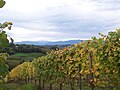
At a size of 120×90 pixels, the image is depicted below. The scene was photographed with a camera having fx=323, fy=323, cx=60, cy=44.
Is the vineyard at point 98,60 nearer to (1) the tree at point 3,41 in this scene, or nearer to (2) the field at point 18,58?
(1) the tree at point 3,41

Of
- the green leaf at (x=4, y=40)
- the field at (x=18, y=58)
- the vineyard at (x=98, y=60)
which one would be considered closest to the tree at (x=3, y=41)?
the green leaf at (x=4, y=40)

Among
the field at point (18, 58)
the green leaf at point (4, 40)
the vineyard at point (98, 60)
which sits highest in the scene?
the green leaf at point (4, 40)

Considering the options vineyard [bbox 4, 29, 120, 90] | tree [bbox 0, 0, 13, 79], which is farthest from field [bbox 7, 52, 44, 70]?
tree [bbox 0, 0, 13, 79]

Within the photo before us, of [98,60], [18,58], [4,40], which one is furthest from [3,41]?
[18,58]

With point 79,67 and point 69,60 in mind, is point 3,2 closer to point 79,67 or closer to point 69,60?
point 79,67

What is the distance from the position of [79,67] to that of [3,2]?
8.48m

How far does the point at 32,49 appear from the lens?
263 ft

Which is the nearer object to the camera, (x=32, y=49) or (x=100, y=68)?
Answer: (x=100, y=68)

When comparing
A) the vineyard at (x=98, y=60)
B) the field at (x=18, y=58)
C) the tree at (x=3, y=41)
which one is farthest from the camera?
the field at (x=18, y=58)

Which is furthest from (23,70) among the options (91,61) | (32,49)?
(32,49)

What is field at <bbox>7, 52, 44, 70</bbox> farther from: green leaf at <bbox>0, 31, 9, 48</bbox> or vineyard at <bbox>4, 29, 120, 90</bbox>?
green leaf at <bbox>0, 31, 9, 48</bbox>

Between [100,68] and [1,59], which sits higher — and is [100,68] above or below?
below

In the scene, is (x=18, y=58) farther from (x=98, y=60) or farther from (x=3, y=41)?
(x=3, y=41)

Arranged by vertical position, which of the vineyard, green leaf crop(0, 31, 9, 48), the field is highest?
green leaf crop(0, 31, 9, 48)
